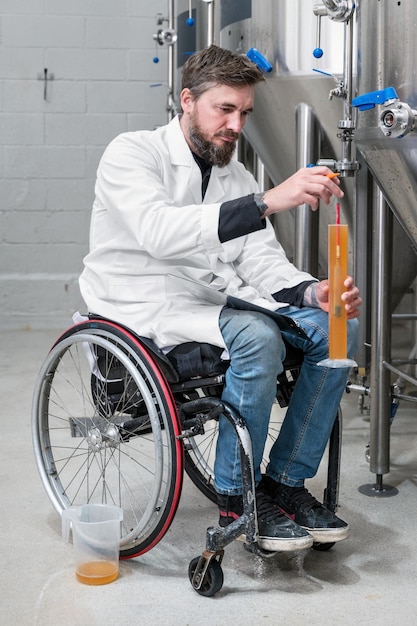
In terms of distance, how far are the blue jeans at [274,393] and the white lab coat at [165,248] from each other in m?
0.06

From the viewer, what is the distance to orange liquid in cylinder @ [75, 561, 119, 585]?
1575 mm

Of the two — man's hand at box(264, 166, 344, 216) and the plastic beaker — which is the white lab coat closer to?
man's hand at box(264, 166, 344, 216)

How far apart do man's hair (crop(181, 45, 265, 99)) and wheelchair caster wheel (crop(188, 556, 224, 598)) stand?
899 millimetres

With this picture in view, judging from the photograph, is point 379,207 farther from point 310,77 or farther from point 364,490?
point 364,490

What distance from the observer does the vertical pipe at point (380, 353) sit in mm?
2006

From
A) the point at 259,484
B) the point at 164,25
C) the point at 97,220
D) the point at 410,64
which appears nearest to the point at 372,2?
the point at 410,64

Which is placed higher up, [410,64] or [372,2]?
[372,2]

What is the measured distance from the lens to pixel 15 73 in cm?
394

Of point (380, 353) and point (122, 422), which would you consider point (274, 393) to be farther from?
point (380, 353)

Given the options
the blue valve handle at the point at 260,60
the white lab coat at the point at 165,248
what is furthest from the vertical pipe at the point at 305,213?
the white lab coat at the point at 165,248

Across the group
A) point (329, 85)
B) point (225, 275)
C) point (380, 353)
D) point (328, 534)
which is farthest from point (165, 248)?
point (329, 85)

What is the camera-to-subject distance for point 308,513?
162 cm

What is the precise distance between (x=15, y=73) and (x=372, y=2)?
8.72 ft

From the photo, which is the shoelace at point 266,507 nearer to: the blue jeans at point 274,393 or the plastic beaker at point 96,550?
the blue jeans at point 274,393
